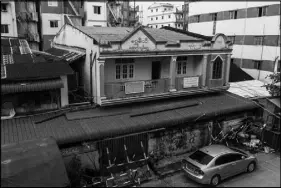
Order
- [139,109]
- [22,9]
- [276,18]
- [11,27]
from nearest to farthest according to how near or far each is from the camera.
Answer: [139,109]
[276,18]
[11,27]
[22,9]

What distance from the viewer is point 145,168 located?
14.6 meters

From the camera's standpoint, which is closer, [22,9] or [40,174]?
[40,174]

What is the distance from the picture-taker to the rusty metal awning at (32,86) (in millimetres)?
12984

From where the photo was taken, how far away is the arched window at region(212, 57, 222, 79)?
19500mm

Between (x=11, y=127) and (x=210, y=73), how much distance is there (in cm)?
1387

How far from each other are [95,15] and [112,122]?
3015 centimetres

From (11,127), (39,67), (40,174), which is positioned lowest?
(40,174)

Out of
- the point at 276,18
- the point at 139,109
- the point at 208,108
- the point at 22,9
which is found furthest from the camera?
the point at 22,9

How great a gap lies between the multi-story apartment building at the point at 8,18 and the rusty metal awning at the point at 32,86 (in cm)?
2281

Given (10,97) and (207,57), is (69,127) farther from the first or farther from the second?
(207,57)

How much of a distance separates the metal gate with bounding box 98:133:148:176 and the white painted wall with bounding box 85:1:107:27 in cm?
3042

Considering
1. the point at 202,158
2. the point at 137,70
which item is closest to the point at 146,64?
the point at 137,70

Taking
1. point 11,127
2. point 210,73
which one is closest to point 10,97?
point 11,127

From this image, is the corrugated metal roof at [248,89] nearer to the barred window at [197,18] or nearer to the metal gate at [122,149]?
the metal gate at [122,149]
